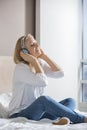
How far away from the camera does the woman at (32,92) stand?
6.12ft

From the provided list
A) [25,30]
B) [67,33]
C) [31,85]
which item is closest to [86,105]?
[67,33]

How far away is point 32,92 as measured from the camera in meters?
2.11

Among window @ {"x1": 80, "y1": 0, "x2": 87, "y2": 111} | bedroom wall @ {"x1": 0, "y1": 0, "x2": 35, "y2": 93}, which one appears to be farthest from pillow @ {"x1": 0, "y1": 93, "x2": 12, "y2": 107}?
window @ {"x1": 80, "y1": 0, "x2": 87, "y2": 111}

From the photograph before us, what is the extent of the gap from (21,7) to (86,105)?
1462mm

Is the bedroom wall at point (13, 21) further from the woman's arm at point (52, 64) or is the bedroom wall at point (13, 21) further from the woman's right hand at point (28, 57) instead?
the woman's right hand at point (28, 57)

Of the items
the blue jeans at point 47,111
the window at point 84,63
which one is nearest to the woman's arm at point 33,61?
the blue jeans at point 47,111

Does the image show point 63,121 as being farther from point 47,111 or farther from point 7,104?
point 7,104

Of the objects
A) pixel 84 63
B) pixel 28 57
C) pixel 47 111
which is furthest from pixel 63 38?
pixel 47 111

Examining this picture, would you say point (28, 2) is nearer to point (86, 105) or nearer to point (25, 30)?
point (25, 30)

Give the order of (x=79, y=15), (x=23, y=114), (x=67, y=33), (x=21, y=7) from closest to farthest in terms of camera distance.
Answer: (x=23, y=114), (x=21, y=7), (x=67, y=33), (x=79, y=15)

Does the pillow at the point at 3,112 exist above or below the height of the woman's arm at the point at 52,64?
below

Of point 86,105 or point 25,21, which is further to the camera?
point 86,105

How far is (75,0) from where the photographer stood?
3.54 m

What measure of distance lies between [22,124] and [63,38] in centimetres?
187
